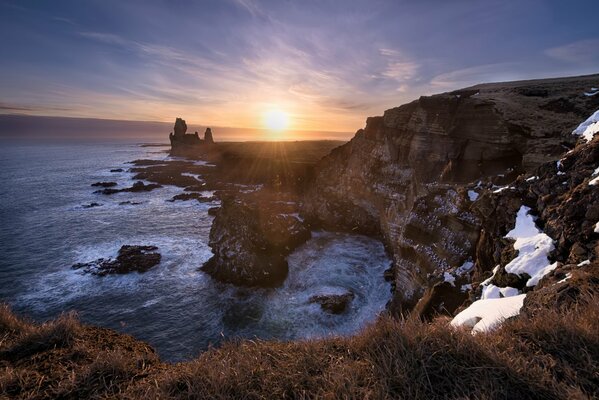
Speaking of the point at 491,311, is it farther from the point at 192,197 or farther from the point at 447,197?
the point at 192,197

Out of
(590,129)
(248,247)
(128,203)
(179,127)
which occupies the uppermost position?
(179,127)

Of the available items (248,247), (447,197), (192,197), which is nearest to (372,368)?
(447,197)

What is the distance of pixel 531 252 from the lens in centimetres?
841

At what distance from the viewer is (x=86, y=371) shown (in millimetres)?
3938

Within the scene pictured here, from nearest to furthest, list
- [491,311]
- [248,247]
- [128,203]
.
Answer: [491,311], [248,247], [128,203]

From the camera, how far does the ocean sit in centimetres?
2055

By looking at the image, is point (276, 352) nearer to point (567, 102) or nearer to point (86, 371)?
point (86, 371)

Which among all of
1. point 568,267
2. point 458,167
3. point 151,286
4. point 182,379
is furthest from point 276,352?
point 151,286

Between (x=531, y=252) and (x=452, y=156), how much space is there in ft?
52.0

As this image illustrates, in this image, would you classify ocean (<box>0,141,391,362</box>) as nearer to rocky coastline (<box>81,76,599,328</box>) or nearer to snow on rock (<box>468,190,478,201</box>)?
rocky coastline (<box>81,76,599,328</box>)

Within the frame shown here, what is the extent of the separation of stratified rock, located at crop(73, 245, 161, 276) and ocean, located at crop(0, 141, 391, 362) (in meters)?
0.78

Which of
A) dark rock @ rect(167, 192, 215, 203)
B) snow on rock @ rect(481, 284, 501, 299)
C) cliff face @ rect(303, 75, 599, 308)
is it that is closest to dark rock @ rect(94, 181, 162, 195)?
dark rock @ rect(167, 192, 215, 203)

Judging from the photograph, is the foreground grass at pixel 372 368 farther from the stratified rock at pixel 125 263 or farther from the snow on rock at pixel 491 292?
the stratified rock at pixel 125 263

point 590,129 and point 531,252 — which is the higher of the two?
point 590,129
